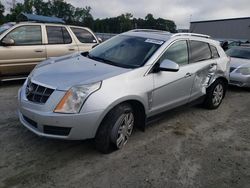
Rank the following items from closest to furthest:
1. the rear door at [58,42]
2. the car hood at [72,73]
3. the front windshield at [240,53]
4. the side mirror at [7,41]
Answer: the car hood at [72,73] < the side mirror at [7,41] < the rear door at [58,42] < the front windshield at [240,53]

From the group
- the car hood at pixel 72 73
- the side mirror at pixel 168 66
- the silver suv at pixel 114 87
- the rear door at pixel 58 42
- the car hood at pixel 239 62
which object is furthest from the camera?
the car hood at pixel 239 62

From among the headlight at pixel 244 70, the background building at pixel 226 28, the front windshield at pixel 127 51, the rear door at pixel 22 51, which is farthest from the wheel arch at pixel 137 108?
the background building at pixel 226 28

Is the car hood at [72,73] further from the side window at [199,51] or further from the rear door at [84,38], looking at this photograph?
the rear door at [84,38]

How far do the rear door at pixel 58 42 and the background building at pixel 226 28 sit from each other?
103ft

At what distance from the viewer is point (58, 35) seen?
7352 millimetres

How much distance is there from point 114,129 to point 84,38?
518 cm

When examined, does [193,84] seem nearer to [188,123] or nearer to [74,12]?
[188,123]

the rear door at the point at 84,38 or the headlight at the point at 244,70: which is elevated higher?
the rear door at the point at 84,38

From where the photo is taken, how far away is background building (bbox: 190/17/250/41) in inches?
1485

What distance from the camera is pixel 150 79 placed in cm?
380

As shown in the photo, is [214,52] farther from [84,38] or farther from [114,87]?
[84,38]

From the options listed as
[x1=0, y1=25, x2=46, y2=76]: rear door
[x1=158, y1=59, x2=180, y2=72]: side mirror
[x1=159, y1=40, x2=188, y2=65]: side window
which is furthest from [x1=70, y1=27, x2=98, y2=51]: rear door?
[x1=158, y1=59, x2=180, y2=72]: side mirror

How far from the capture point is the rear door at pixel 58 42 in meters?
7.10

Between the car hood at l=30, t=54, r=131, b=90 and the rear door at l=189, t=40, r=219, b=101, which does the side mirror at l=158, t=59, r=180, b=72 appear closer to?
the car hood at l=30, t=54, r=131, b=90
